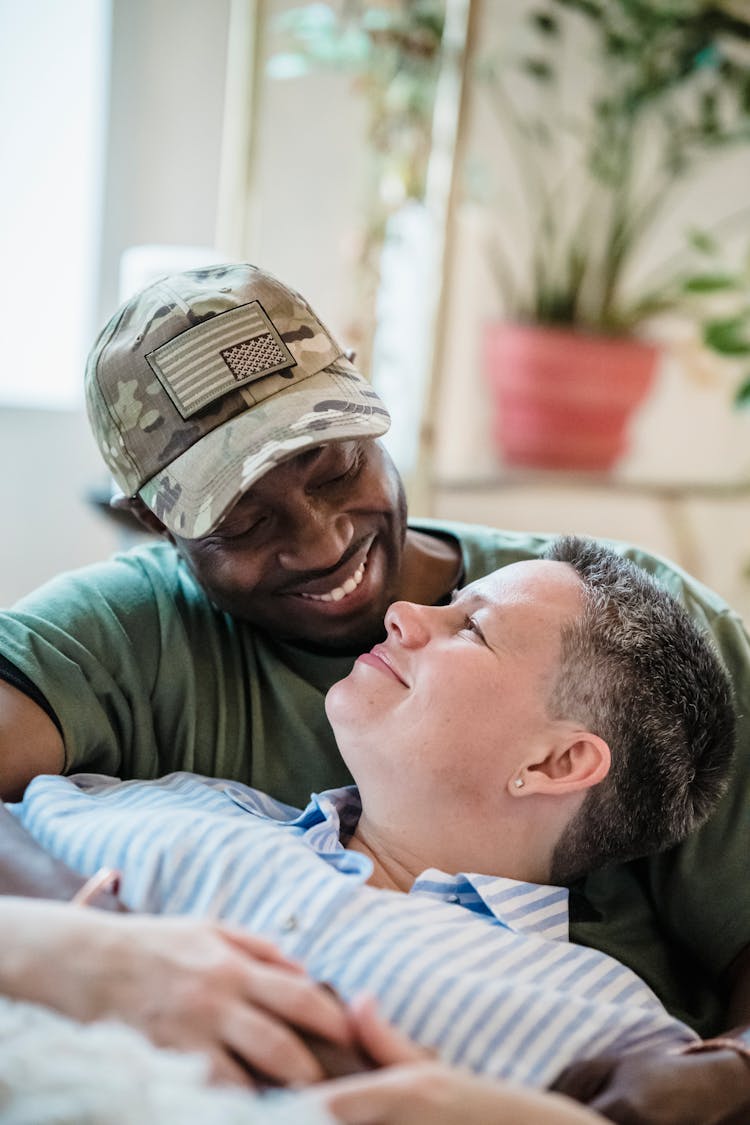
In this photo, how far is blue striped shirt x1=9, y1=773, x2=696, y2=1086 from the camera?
1.00 meters

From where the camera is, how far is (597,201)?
133 inches

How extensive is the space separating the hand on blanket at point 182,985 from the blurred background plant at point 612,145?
265 cm

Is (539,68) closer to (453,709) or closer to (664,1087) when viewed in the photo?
(453,709)

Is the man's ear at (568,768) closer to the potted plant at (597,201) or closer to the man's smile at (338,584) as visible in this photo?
the man's smile at (338,584)

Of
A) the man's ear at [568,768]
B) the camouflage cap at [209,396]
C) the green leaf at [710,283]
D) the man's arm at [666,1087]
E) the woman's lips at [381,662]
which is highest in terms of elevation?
the green leaf at [710,283]

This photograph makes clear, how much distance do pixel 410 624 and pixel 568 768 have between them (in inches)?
9.4

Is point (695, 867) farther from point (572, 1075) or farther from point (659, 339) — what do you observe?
point (659, 339)

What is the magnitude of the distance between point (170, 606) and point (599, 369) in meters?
2.03

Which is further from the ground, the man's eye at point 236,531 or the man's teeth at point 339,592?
the man's eye at point 236,531

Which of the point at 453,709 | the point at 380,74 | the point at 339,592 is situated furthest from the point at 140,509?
the point at 380,74

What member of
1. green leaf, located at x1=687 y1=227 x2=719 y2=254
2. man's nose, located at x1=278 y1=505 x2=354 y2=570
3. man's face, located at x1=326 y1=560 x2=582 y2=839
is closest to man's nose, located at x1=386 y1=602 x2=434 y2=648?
man's face, located at x1=326 y1=560 x2=582 y2=839

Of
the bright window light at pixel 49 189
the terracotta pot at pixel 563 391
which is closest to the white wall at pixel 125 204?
the bright window light at pixel 49 189

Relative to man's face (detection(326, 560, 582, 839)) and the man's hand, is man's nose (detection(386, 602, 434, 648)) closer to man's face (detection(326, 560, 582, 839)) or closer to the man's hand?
man's face (detection(326, 560, 582, 839))

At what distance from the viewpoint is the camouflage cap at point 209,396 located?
1.35m
